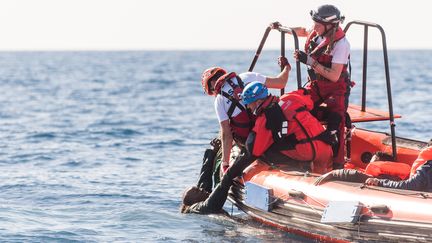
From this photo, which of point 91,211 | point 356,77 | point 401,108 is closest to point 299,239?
point 91,211

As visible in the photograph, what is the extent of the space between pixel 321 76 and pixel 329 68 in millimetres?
303

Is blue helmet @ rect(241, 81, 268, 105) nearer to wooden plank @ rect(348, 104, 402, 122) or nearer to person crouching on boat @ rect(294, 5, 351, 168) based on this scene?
person crouching on boat @ rect(294, 5, 351, 168)

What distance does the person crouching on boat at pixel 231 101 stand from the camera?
1124 centimetres

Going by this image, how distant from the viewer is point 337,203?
986cm

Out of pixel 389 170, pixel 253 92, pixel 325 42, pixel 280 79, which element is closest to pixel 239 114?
pixel 280 79

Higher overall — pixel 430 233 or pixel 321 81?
pixel 321 81

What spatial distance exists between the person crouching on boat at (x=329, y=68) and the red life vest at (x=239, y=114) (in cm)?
76

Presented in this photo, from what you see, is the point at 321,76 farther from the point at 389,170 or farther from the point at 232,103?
the point at 389,170

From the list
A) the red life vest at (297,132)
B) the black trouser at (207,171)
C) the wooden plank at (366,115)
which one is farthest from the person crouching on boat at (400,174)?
the black trouser at (207,171)

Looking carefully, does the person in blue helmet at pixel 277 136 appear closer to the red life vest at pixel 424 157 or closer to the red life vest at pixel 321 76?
the red life vest at pixel 321 76

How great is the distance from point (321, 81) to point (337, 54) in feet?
1.53

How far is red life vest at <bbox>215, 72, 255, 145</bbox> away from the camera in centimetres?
1124

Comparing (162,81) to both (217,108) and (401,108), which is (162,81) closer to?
(401,108)

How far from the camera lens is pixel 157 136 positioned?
21953 millimetres
